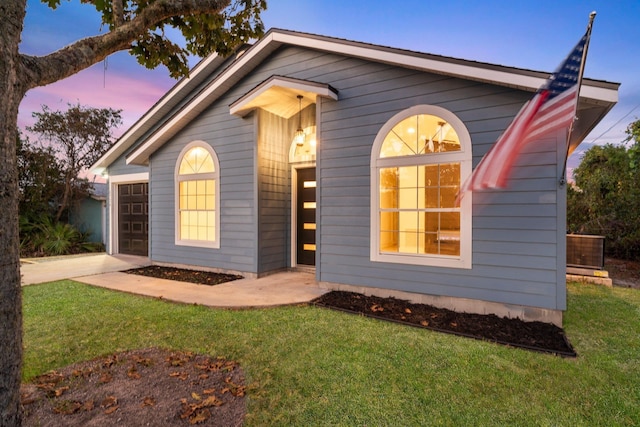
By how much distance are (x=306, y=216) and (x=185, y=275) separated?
9.61 ft

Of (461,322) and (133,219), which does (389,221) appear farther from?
(133,219)

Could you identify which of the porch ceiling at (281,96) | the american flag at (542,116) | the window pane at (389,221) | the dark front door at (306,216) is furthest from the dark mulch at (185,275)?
the american flag at (542,116)

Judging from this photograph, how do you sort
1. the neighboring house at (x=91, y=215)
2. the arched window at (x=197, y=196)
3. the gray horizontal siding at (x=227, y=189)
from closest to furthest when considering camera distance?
the gray horizontal siding at (x=227, y=189)
the arched window at (x=197, y=196)
the neighboring house at (x=91, y=215)

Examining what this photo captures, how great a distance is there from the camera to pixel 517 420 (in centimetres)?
216

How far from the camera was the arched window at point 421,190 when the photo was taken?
4.49m

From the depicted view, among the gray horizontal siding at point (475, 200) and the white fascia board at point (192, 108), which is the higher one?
the white fascia board at point (192, 108)

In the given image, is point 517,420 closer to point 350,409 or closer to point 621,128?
point 350,409

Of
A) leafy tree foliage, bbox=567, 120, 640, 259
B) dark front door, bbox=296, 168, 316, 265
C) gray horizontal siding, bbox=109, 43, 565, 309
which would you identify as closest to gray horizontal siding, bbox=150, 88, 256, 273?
gray horizontal siding, bbox=109, 43, 565, 309

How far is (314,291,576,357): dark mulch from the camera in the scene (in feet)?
11.4

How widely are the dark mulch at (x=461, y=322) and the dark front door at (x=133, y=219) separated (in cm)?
736

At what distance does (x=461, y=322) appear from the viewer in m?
4.05

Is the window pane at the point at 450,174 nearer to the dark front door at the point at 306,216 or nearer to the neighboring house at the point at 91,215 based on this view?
the dark front door at the point at 306,216

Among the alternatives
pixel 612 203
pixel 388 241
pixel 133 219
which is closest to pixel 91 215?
→ pixel 133 219

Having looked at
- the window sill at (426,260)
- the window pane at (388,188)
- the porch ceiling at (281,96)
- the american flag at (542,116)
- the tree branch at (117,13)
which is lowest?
the window sill at (426,260)
